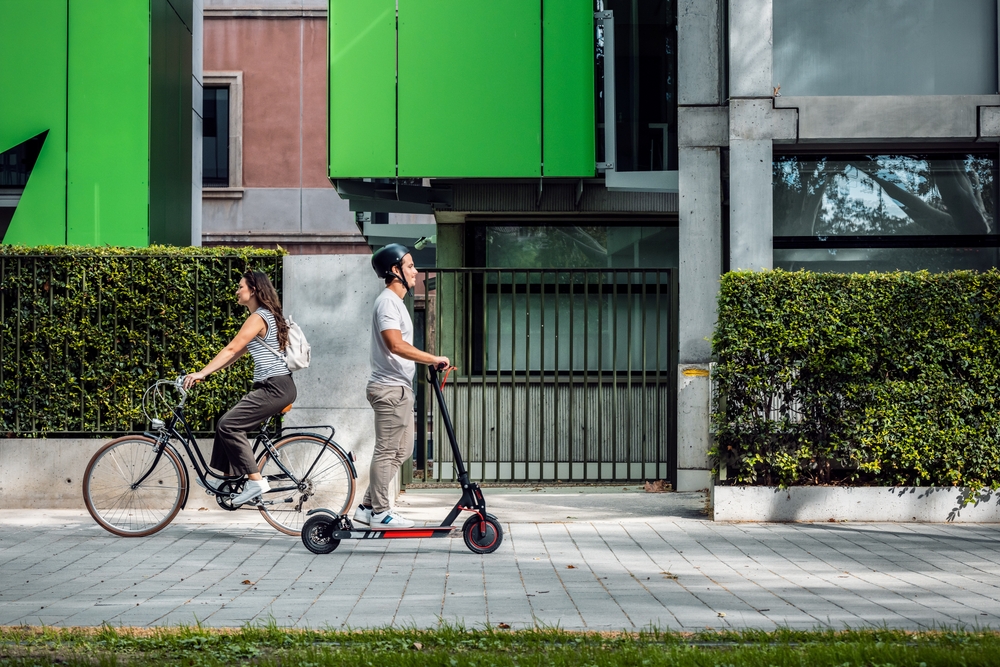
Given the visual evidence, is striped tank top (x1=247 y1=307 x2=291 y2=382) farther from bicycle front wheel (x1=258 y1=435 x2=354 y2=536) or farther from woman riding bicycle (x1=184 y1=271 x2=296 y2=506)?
bicycle front wheel (x1=258 y1=435 x2=354 y2=536)

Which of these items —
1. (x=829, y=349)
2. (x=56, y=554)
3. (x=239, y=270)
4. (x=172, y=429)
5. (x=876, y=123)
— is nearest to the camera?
(x=56, y=554)

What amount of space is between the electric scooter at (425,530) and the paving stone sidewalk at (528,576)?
141 millimetres

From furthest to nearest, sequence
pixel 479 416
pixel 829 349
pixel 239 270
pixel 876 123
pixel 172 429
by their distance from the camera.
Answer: pixel 479 416
pixel 876 123
pixel 239 270
pixel 829 349
pixel 172 429

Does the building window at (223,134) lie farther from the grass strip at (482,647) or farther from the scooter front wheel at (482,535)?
the grass strip at (482,647)

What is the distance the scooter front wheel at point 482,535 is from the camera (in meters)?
6.93

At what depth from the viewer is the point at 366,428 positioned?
8906 millimetres

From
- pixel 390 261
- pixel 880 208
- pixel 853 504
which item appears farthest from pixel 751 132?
pixel 390 261

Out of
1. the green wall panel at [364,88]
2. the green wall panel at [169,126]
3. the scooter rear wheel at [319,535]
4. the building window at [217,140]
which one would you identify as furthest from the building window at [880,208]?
the building window at [217,140]

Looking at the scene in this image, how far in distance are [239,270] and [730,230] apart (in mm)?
5099

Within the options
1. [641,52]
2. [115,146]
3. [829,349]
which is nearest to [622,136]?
[641,52]

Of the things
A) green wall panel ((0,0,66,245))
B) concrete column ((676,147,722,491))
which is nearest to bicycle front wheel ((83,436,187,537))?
green wall panel ((0,0,66,245))

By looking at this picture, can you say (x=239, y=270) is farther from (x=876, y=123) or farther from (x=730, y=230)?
(x=876, y=123)

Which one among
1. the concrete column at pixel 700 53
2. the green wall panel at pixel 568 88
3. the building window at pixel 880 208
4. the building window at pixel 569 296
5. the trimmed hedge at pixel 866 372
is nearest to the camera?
the trimmed hedge at pixel 866 372

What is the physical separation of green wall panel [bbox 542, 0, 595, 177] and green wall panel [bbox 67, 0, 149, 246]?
4.74m
